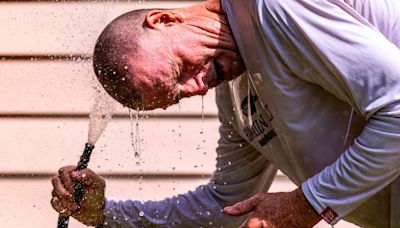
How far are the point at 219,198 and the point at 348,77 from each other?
3.76ft

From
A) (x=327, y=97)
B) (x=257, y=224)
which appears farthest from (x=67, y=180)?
(x=327, y=97)

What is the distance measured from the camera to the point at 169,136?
18.1ft

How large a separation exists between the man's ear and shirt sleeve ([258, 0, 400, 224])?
33cm

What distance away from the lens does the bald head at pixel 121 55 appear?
322 centimetres

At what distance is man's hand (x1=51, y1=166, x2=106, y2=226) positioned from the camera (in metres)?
3.67

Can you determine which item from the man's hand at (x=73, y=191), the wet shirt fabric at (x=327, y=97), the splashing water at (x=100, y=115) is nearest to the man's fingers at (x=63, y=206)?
the man's hand at (x=73, y=191)

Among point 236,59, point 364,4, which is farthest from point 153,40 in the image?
point 364,4

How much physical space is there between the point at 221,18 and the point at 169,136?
219 centimetres

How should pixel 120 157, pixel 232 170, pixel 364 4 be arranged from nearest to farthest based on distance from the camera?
pixel 364 4, pixel 232 170, pixel 120 157

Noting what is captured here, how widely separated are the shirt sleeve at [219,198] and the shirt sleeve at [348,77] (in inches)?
31.3

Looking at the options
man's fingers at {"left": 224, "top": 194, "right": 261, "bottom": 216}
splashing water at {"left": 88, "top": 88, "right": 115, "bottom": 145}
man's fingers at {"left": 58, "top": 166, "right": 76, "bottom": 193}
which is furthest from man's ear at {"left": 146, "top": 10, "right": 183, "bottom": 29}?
splashing water at {"left": 88, "top": 88, "right": 115, "bottom": 145}

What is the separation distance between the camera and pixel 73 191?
12.1 feet

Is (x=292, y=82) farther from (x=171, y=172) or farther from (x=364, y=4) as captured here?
(x=171, y=172)

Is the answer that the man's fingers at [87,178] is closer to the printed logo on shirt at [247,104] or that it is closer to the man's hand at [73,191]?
the man's hand at [73,191]
